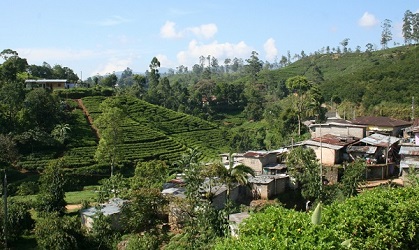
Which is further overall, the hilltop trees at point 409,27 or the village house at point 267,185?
the hilltop trees at point 409,27

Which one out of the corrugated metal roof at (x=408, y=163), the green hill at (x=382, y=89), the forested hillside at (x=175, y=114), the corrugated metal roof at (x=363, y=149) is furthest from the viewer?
the green hill at (x=382, y=89)

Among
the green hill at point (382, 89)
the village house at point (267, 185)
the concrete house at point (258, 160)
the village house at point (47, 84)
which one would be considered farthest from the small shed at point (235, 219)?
the village house at point (47, 84)

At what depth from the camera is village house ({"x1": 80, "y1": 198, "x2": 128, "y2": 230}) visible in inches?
933

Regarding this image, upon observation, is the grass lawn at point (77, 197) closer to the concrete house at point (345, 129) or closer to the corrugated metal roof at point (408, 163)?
the concrete house at point (345, 129)

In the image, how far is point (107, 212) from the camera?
23938 millimetres

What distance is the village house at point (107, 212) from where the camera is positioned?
77.7ft

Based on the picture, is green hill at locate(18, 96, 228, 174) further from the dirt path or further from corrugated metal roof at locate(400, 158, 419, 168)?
corrugated metal roof at locate(400, 158, 419, 168)

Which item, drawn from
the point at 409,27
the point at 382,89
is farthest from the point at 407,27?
the point at 382,89

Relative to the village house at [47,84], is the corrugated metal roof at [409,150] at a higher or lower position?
lower

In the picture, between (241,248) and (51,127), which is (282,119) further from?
(241,248)

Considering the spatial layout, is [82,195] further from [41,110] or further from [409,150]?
[409,150]

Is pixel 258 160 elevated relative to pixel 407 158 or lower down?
lower down

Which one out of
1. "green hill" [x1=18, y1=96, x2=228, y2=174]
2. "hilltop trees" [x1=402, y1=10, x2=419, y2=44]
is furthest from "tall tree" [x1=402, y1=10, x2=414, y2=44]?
"green hill" [x1=18, y1=96, x2=228, y2=174]

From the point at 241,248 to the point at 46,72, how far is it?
7524 cm
